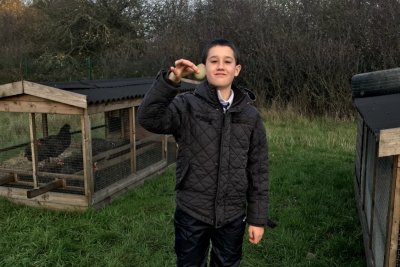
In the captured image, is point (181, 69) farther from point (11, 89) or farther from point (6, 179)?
point (6, 179)

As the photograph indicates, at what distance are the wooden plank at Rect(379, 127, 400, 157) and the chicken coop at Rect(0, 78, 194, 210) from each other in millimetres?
3911

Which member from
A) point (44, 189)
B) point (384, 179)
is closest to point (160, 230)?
point (44, 189)

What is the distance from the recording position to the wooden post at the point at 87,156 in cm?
557

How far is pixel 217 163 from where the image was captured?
2.47 m

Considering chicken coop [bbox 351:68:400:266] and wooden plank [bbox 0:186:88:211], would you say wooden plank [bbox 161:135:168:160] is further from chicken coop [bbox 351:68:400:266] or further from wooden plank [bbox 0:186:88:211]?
chicken coop [bbox 351:68:400:266]

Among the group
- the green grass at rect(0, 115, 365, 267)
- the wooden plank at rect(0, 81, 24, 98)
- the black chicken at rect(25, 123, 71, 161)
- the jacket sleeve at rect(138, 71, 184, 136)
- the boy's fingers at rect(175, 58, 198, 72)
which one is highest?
the boy's fingers at rect(175, 58, 198, 72)

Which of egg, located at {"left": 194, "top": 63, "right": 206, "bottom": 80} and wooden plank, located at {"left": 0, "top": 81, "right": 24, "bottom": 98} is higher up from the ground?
egg, located at {"left": 194, "top": 63, "right": 206, "bottom": 80}

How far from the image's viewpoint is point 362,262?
420 cm

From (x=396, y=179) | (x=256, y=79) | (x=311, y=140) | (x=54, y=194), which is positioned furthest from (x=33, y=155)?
(x=256, y=79)

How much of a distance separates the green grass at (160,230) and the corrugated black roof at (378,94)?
5.29 ft

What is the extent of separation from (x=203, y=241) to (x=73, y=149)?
4.28m

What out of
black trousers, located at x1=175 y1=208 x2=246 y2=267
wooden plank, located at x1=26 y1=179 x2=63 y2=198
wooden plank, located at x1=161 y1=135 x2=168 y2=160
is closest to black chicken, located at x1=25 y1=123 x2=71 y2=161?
wooden plank, located at x1=26 y1=179 x2=63 y2=198

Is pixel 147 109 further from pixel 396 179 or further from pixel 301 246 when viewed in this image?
pixel 301 246

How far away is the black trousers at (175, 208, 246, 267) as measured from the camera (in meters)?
2.53
